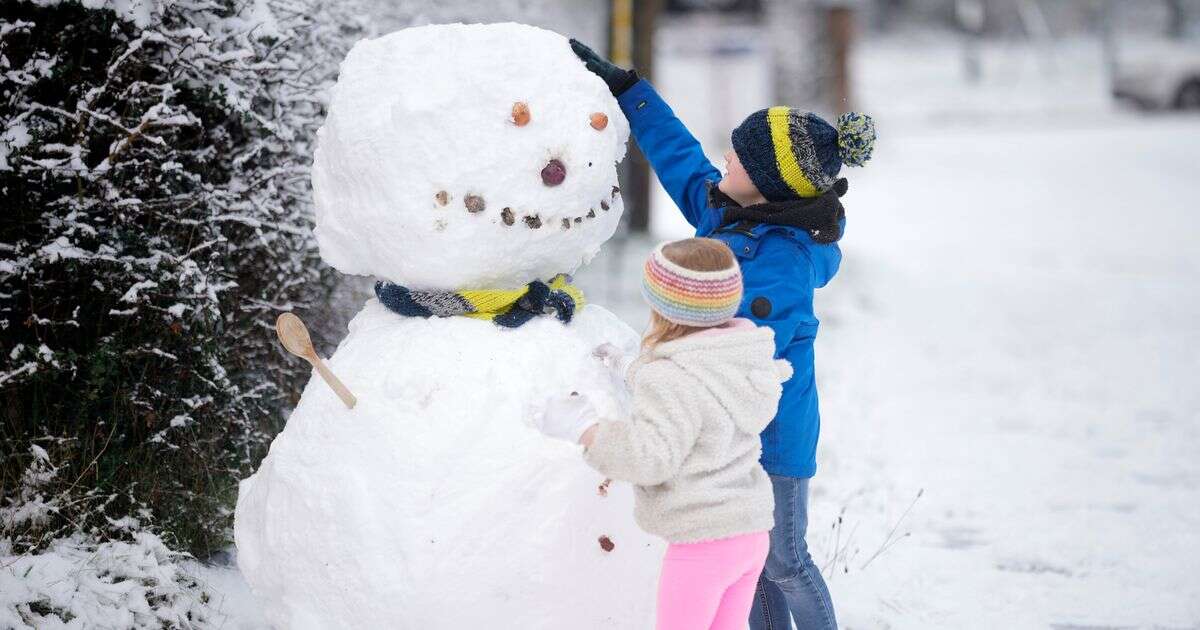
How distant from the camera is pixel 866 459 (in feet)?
17.9

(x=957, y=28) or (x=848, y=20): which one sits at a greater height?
(x=848, y=20)

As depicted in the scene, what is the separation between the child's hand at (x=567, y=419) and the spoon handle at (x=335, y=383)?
56 cm

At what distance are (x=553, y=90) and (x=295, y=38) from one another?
1.49 m

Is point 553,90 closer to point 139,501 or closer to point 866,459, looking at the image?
point 139,501

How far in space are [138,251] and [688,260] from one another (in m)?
2.02

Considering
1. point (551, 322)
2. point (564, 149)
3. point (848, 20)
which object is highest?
point (564, 149)

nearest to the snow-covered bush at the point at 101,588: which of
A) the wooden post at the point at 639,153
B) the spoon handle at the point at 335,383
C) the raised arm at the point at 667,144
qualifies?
the spoon handle at the point at 335,383

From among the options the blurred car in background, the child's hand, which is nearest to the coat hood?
the child's hand

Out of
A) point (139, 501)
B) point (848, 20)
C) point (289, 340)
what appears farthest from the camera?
point (848, 20)

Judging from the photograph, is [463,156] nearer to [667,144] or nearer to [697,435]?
[667,144]

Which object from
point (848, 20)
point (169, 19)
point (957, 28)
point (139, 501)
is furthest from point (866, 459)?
point (957, 28)

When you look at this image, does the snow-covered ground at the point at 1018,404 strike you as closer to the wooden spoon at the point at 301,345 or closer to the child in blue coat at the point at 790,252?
the child in blue coat at the point at 790,252

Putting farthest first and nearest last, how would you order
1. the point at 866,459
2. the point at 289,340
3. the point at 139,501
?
1. the point at 866,459
2. the point at 139,501
3. the point at 289,340

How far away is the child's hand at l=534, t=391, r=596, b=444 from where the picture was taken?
2363 millimetres
